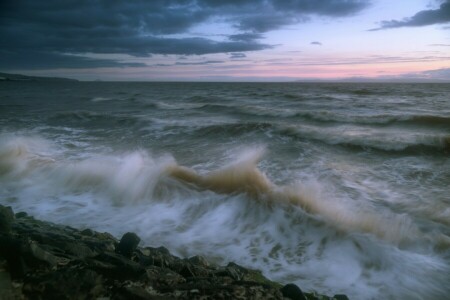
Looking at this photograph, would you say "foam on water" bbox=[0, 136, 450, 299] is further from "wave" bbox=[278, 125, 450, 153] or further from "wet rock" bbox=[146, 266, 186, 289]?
"wave" bbox=[278, 125, 450, 153]

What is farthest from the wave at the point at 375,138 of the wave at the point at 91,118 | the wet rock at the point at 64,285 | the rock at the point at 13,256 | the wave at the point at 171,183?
the rock at the point at 13,256

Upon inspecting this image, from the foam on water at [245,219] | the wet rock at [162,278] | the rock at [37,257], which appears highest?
the rock at [37,257]

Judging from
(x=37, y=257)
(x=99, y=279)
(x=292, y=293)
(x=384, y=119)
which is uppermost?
(x=384, y=119)

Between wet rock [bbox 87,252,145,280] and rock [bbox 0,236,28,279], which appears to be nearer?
rock [bbox 0,236,28,279]

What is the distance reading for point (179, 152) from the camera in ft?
38.6

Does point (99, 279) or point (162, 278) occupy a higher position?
point (99, 279)

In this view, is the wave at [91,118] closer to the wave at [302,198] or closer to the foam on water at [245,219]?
the foam on water at [245,219]

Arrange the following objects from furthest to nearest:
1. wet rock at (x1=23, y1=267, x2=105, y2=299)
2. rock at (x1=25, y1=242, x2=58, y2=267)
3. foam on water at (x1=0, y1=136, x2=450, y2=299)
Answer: foam on water at (x1=0, y1=136, x2=450, y2=299)
rock at (x1=25, y1=242, x2=58, y2=267)
wet rock at (x1=23, y1=267, x2=105, y2=299)

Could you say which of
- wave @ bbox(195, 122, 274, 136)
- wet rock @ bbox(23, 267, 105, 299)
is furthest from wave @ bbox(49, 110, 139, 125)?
wet rock @ bbox(23, 267, 105, 299)

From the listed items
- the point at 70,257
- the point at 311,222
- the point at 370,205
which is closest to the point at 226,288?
the point at 70,257

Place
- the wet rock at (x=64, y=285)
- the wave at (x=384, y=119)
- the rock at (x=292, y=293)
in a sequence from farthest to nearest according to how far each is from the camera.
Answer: the wave at (x=384, y=119) < the rock at (x=292, y=293) < the wet rock at (x=64, y=285)

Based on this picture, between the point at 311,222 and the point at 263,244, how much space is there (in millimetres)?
1176

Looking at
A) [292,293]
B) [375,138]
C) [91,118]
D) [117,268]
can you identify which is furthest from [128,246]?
[91,118]

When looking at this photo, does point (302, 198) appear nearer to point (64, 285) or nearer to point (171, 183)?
point (171, 183)
